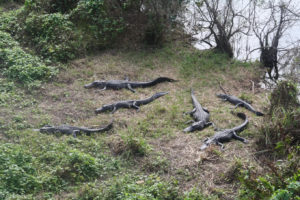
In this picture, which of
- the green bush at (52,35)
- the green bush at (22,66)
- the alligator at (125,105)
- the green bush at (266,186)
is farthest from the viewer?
the green bush at (52,35)

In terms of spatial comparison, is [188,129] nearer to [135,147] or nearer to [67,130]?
[135,147]

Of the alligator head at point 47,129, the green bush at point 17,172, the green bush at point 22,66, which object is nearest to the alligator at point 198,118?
the alligator head at point 47,129

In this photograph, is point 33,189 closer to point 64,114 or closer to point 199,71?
point 64,114

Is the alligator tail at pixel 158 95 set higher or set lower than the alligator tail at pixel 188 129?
higher

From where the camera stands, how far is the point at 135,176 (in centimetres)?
607

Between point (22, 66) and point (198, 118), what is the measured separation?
15.2 ft

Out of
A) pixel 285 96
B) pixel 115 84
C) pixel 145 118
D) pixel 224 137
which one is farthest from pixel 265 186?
pixel 115 84

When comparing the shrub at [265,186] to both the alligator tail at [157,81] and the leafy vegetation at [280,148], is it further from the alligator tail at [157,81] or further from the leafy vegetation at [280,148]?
the alligator tail at [157,81]

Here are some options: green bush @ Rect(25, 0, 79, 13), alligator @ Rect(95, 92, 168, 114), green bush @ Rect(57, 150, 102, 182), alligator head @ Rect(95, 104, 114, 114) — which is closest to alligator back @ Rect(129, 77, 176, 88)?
alligator @ Rect(95, 92, 168, 114)

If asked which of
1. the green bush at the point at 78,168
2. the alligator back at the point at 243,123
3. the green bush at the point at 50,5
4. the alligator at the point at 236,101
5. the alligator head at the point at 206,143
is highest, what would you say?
the green bush at the point at 50,5

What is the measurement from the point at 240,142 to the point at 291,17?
230 inches

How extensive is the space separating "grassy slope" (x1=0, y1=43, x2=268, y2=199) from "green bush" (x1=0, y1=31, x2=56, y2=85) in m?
0.33

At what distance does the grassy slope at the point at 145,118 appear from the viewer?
248 inches

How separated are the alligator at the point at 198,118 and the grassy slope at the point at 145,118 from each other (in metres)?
0.19
